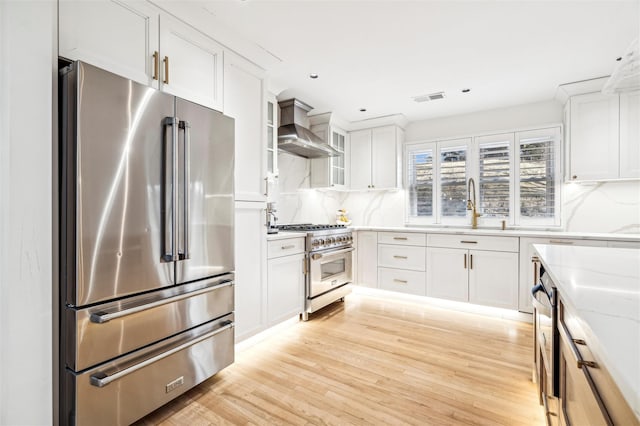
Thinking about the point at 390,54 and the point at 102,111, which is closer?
the point at 102,111

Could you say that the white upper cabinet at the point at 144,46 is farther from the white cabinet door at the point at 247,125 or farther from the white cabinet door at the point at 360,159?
the white cabinet door at the point at 360,159

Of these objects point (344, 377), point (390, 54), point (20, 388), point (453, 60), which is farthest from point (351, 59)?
point (20, 388)

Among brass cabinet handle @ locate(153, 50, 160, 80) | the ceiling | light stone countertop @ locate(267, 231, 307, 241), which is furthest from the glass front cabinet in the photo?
brass cabinet handle @ locate(153, 50, 160, 80)

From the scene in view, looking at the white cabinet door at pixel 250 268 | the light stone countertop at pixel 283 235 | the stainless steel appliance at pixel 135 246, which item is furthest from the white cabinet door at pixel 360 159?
the stainless steel appliance at pixel 135 246

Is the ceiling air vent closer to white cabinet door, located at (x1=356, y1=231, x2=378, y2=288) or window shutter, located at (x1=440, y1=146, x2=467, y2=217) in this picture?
window shutter, located at (x1=440, y1=146, x2=467, y2=217)

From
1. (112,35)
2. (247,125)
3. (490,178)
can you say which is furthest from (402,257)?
→ (112,35)

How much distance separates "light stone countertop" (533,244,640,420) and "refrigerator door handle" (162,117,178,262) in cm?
172

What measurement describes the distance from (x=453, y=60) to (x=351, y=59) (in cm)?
90

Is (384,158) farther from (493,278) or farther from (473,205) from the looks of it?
(493,278)

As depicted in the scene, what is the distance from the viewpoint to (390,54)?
266cm

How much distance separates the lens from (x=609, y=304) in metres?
0.80

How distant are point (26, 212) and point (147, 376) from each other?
37.5 inches

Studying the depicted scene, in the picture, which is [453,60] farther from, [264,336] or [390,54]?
[264,336]

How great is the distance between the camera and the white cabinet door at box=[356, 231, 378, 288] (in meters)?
4.11
